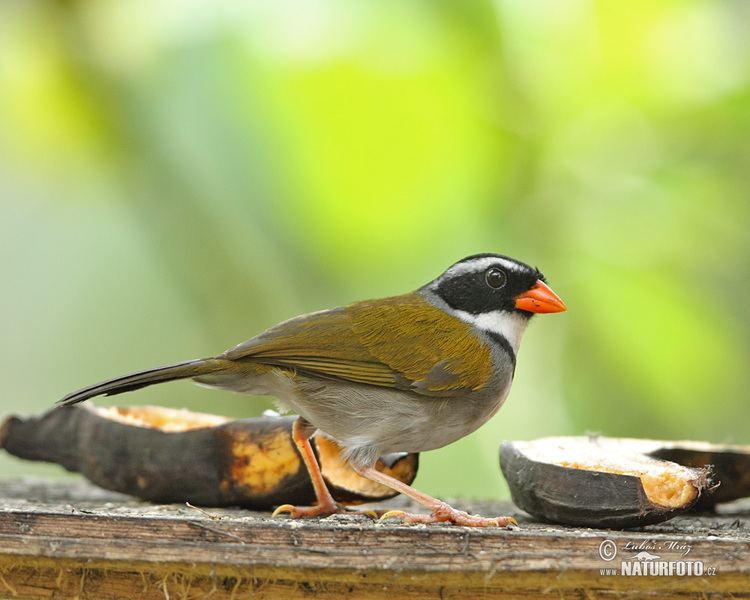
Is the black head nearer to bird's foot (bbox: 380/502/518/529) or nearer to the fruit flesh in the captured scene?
the fruit flesh

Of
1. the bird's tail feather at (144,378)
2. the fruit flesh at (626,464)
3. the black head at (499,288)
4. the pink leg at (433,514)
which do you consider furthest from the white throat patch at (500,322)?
the bird's tail feather at (144,378)

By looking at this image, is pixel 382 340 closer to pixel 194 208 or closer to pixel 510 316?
pixel 510 316

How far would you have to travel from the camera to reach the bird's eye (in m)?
3.86

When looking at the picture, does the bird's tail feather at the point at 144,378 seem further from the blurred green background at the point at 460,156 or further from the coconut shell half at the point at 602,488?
the blurred green background at the point at 460,156

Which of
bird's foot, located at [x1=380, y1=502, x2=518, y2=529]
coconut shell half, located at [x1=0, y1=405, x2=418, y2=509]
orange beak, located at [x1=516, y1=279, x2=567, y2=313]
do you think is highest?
orange beak, located at [x1=516, y1=279, x2=567, y2=313]

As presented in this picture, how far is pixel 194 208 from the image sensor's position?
6.23 metres

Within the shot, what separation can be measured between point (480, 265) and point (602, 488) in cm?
127

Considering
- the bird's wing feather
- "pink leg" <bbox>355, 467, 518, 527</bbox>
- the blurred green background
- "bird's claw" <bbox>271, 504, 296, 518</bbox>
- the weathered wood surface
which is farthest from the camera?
the blurred green background

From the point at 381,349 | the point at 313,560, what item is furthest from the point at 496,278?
the point at 313,560

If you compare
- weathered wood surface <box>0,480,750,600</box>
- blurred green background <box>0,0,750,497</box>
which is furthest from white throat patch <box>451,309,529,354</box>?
blurred green background <box>0,0,750,497</box>

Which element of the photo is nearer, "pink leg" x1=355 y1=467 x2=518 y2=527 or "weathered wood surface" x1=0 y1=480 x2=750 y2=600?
"weathered wood surface" x1=0 y1=480 x2=750 y2=600

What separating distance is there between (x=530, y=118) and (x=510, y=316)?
1925mm

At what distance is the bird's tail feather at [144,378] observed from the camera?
3163mm

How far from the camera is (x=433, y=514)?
10.6 ft
